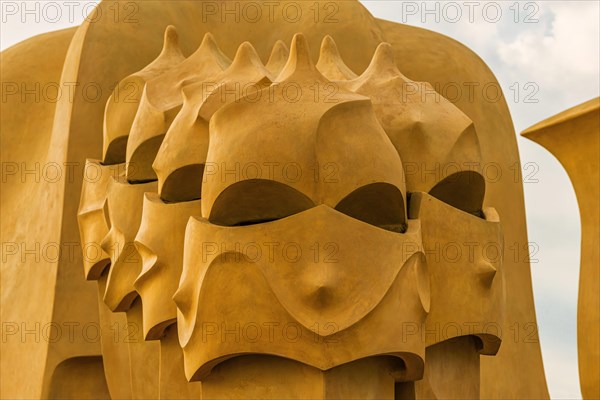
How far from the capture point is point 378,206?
18.3 feet

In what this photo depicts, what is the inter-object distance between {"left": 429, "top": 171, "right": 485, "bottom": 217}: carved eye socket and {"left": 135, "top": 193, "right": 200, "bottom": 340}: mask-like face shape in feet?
4.33

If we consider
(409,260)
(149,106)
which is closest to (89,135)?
(149,106)

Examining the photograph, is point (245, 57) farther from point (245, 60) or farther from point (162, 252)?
point (162, 252)

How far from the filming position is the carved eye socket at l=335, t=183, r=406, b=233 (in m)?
5.45

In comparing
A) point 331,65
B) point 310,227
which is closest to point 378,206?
point 310,227

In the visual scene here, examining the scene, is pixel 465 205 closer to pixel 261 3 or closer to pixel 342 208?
pixel 342 208

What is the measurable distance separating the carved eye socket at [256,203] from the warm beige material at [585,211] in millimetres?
2582

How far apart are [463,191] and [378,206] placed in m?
0.81

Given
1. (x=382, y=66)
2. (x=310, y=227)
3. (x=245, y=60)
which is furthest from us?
(x=382, y=66)

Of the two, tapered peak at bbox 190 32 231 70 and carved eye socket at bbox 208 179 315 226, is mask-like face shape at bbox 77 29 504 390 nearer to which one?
carved eye socket at bbox 208 179 315 226

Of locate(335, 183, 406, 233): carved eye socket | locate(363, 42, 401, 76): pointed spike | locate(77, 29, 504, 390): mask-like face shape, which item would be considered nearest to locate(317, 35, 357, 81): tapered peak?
locate(363, 42, 401, 76): pointed spike

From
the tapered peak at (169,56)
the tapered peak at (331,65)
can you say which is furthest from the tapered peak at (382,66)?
the tapered peak at (169,56)

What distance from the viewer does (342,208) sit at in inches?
215

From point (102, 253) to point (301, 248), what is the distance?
2226 mm
